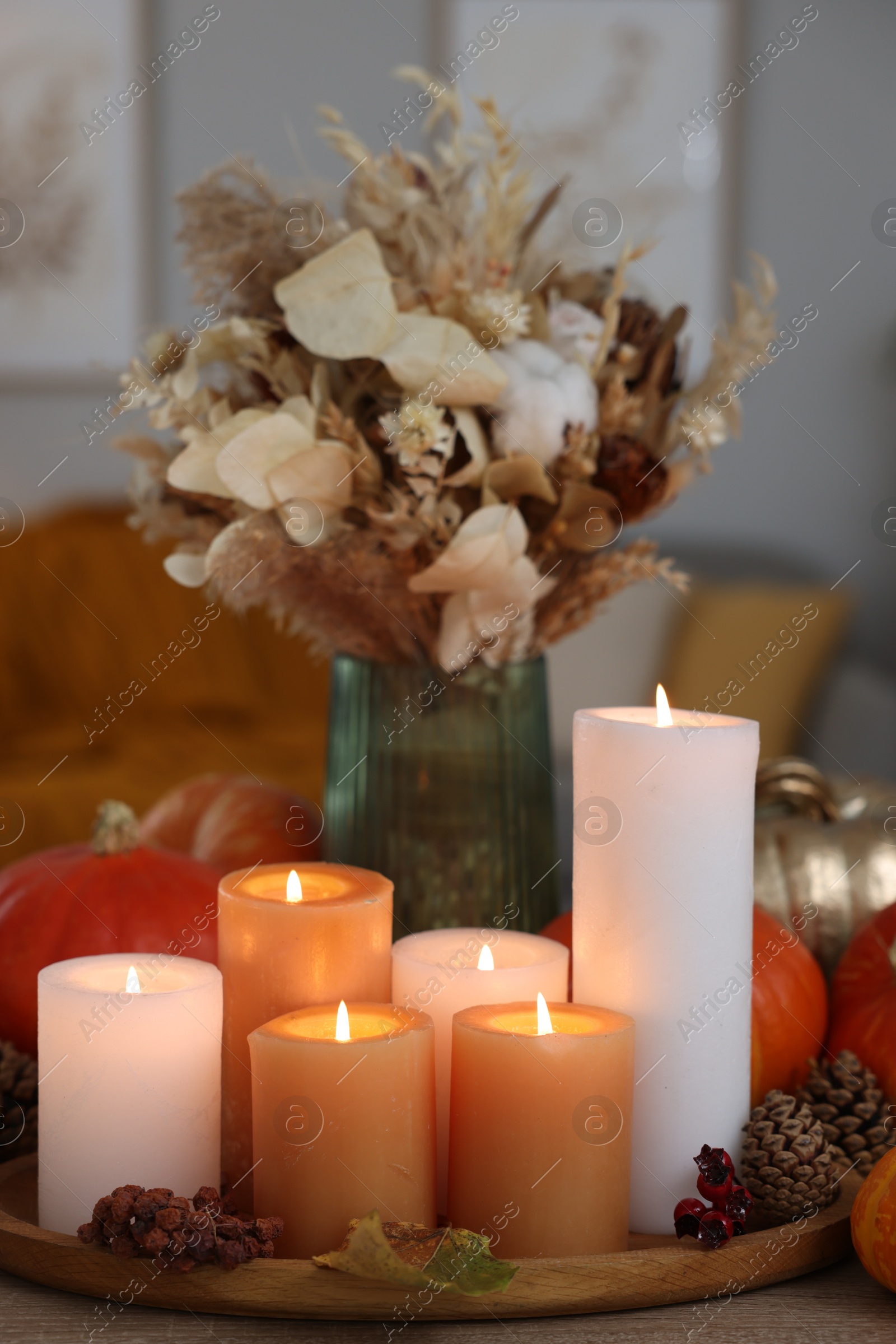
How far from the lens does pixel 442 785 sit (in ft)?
2.63

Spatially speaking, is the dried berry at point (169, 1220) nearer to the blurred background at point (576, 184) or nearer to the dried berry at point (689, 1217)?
the dried berry at point (689, 1217)

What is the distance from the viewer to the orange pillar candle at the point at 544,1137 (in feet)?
1.76

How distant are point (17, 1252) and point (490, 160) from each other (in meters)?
0.62

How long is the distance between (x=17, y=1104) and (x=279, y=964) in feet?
0.68

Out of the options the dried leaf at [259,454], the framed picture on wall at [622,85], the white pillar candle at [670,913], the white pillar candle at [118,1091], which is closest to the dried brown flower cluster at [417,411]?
the dried leaf at [259,454]

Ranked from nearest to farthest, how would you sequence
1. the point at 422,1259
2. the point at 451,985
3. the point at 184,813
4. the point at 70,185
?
1. the point at 422,1259
2. the point at 451,985
3. the point at 184,813
4. the point at 70,185

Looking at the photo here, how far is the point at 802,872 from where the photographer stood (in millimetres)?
838

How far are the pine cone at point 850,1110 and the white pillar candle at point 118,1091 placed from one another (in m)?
0.31

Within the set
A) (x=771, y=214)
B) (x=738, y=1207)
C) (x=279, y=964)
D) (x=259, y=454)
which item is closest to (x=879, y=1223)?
(x=738, y=1207)

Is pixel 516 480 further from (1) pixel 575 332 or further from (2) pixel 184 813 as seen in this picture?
(2) pixel 184 813

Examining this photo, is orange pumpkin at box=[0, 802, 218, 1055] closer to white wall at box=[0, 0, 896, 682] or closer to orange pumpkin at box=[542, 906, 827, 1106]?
orange pumpkin at box=[542, 906, 827, 1106]

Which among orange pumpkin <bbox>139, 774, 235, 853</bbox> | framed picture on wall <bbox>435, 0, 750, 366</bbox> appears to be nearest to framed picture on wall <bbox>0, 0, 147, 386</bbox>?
framed picture on wall <bbox>435, 0, 750, 366</bbox>

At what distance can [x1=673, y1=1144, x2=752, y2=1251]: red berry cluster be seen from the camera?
1.78 ft

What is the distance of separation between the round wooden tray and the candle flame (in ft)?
0.29
